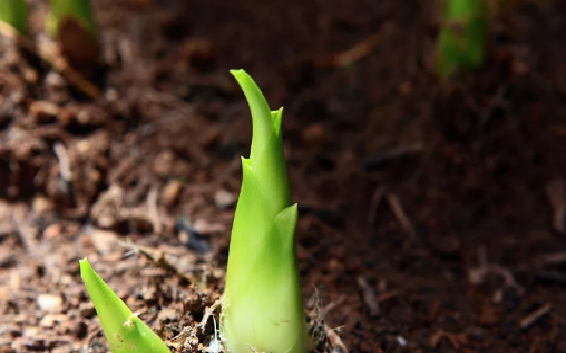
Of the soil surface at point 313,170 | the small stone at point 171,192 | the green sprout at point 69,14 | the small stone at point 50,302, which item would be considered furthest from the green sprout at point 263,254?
the green sprout at point 69,14

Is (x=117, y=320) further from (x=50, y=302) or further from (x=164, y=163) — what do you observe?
(x=164, y=163)

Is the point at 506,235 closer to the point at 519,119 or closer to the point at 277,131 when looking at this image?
the point at 519,119

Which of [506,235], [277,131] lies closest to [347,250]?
[506,235]

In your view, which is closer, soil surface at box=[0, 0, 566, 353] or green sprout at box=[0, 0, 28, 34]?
soil surface at box=[0, 0, 566, 353]

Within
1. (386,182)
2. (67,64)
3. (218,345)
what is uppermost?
(67,64)

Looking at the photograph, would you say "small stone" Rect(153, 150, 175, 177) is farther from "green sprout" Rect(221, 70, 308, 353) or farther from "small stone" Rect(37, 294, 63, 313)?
"green sprout" Rect(221, 70, 308, 353)

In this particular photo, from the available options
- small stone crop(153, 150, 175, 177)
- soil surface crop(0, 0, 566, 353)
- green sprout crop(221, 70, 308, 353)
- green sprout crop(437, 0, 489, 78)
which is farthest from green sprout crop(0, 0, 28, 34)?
green sprout crop(437, 0, 489, 78)

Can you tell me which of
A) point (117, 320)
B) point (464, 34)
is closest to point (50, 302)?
point (117, 320)
